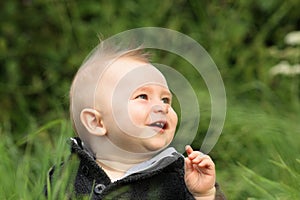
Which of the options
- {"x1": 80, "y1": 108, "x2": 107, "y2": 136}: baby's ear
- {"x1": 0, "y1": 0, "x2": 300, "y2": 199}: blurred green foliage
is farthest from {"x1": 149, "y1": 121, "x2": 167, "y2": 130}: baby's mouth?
{"x1": 0, "y1": 0, "x2": 300, "y2": 199}: blurred green foliage

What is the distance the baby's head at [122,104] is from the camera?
6.08ft

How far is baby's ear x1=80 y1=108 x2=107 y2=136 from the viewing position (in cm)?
191

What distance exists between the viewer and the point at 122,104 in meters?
1.87

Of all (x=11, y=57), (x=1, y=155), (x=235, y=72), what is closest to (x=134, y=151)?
(x=1, y=155)

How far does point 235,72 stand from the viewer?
3945 millimetres

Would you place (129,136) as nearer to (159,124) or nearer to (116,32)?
(159,124)

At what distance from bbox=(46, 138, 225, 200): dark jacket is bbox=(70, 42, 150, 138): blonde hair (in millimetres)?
89

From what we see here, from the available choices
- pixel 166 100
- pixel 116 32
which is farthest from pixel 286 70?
pixel 166 100

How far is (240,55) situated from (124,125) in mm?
2277

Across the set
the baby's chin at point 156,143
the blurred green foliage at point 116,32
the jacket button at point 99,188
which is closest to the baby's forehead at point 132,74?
the baby's chin at point 156,143

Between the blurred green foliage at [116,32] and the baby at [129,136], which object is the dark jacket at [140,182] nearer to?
the baby at [129,136]

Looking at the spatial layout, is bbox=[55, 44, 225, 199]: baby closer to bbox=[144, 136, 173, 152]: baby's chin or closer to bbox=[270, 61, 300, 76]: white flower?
bbox=[144, 136, 173, 152]: baby's chin

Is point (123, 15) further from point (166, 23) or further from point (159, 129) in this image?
point (159, 129)

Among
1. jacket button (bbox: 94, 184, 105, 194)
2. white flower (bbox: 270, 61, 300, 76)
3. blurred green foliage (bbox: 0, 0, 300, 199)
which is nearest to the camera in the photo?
jacket button (bbox: 94, 184, 105, 194)
